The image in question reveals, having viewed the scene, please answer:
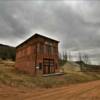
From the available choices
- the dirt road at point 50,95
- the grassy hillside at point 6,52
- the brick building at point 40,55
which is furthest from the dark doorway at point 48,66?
the grassy hillside at point 6,52

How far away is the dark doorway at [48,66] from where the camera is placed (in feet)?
116

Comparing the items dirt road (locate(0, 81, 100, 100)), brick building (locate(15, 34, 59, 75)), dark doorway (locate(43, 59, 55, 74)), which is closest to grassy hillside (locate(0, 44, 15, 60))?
brick building (locate(15, 34, 59, 75))

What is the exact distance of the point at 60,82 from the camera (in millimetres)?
27672

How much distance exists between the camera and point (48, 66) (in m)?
36.4

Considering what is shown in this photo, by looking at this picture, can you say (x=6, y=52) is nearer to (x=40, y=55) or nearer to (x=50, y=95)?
(x=40, y=55)

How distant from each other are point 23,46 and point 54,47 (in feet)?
28.5

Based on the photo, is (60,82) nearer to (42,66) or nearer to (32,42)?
(42,66)

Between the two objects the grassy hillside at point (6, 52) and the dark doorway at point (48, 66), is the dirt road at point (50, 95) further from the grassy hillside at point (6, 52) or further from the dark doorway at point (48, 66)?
the grassy hillside at point (6, 52)

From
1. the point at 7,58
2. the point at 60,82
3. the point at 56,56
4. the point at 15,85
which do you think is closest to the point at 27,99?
the point at 15,85

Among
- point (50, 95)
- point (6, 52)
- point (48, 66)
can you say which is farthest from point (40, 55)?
point (6, 52)

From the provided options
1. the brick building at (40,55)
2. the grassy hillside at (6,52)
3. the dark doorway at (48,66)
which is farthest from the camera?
the grassy hillside at (6,52)

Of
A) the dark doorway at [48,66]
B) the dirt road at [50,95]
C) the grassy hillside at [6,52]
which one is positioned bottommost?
the dirt road at [50,95]

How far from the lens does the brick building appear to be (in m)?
33.6

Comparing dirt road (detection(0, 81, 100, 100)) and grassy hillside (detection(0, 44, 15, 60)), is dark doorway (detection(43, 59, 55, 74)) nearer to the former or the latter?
dirt road (detection(0, 81, 100, 100))
